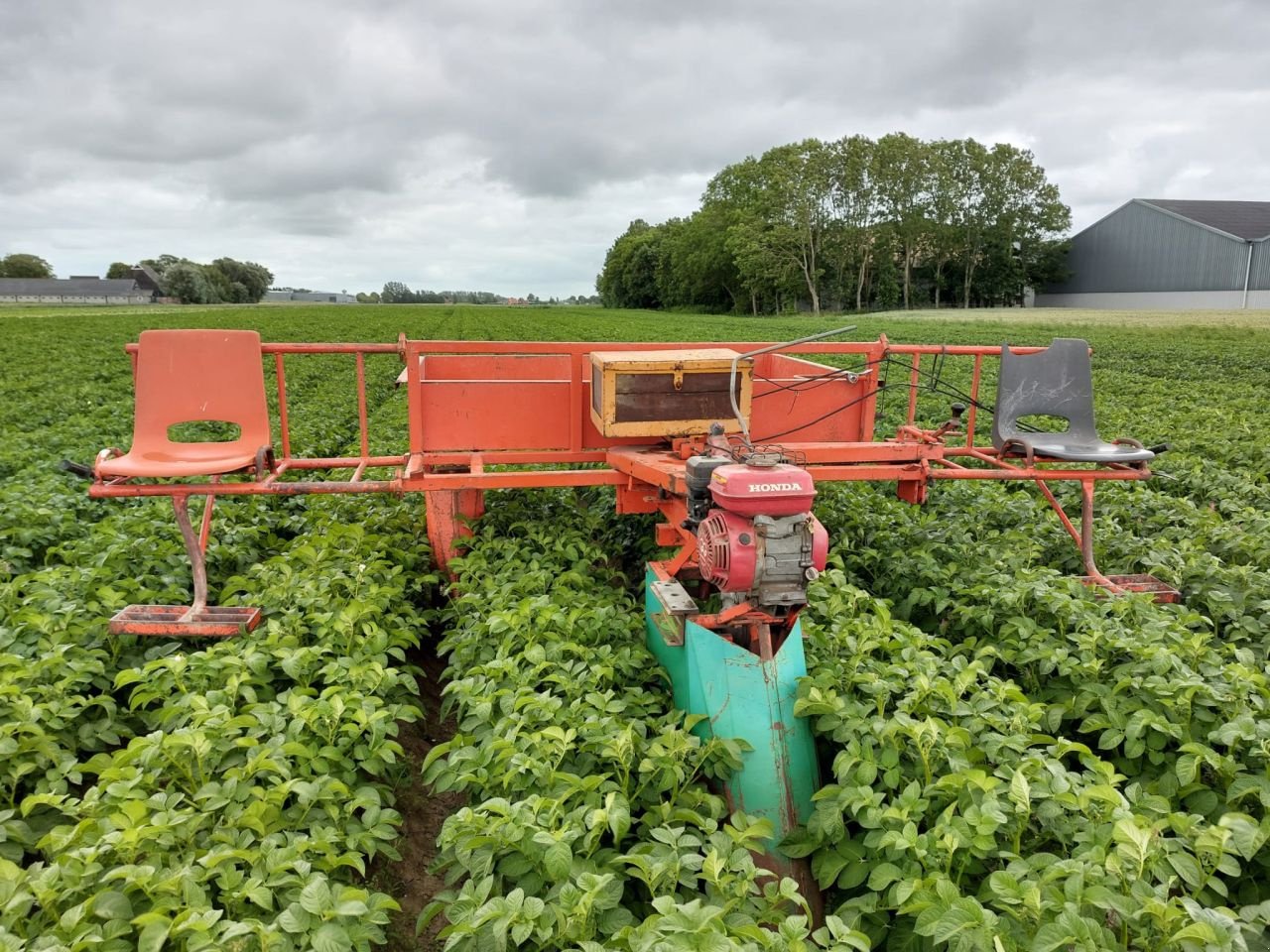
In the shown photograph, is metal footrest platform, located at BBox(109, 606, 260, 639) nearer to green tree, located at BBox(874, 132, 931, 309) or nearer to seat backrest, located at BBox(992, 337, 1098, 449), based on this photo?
seat backrest, located at BBox(992, 337, 1098, 449)

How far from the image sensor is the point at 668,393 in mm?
3938

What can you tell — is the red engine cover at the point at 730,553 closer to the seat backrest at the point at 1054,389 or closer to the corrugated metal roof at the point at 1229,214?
the seat backrest at the point at 1054,389

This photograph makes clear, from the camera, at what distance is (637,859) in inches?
84.4

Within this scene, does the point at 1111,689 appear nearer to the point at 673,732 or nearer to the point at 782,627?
the point at 782,627

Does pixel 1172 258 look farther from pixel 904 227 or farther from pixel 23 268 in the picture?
pixel 23 268

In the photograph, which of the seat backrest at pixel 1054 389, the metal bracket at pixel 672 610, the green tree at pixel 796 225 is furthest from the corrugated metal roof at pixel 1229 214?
the metal bracket at pixel 672 610

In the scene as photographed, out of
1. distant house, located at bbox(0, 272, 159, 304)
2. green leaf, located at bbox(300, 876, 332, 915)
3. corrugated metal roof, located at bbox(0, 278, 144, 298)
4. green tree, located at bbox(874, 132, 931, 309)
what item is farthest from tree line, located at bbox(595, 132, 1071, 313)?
corrugated metal roof, located at bbox(0, 278, 144, 298)

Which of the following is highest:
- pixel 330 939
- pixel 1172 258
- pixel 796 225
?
pixel 796 225

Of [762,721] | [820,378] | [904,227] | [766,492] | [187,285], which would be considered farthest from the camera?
[187,285]

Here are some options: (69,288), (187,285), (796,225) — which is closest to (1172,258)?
(796,225)

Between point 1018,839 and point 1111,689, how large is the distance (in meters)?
1.08

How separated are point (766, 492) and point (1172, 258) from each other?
59.4m

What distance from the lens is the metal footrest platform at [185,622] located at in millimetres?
3657

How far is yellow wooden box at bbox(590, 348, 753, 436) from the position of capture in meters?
3.85
